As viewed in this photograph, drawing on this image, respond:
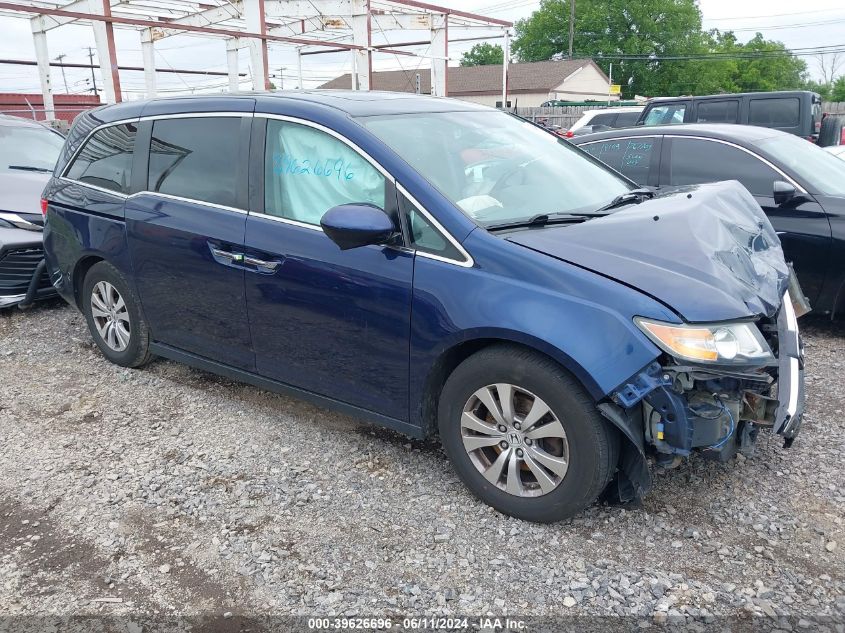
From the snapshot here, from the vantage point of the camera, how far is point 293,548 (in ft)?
9.55

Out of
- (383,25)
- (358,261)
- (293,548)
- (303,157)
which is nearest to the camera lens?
(293,548)

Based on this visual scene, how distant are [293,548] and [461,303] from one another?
126 centimetres

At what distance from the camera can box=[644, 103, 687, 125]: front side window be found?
1181 centimetres

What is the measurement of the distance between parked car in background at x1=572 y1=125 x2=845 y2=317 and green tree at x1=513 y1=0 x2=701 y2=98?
5795cm

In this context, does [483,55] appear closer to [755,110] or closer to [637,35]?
[637,35]

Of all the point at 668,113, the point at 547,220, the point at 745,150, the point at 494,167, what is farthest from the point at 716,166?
the point at 668,113

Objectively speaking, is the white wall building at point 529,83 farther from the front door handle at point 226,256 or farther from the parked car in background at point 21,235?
the front door handle at point 226,256

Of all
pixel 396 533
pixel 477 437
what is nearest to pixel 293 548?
pixel 396 533

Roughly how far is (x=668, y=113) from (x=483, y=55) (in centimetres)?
6638

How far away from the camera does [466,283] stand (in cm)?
295

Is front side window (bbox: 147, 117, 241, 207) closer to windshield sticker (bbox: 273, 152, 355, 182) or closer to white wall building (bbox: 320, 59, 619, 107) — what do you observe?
windshield sticker (bbox: 273, 152, 355, 182)

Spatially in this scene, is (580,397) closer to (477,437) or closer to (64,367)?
(477,437)

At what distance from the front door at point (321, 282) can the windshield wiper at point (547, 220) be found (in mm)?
466

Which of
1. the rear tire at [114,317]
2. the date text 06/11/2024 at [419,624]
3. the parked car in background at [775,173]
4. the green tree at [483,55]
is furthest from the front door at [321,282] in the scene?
the green tree at [483,55]
